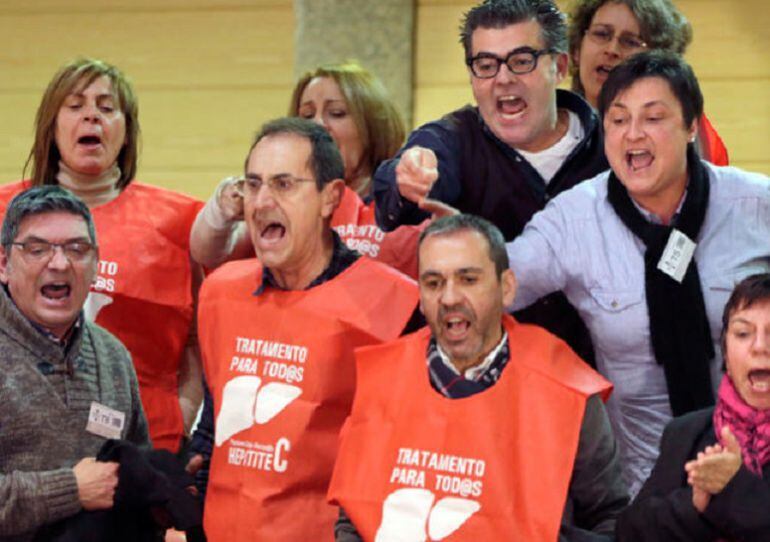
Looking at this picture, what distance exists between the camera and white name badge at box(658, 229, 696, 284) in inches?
120

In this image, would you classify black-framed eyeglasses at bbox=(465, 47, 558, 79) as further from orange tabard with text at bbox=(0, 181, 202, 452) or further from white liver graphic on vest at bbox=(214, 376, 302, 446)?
orange tabard with text at bbox=(0, 181, 202, 452)

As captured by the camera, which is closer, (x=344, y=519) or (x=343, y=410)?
(x=344, y=519)

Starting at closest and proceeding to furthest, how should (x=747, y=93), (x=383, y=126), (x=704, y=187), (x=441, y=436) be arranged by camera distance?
(x=441, y=436), (x=704, y=187), (x=383, y=126), (x=747, y=93)

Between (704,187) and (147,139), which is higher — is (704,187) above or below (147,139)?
below

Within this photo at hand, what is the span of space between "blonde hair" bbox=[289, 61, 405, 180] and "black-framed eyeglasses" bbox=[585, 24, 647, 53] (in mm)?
600

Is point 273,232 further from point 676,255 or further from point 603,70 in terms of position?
point 603,70

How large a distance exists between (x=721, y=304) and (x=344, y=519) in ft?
3.03

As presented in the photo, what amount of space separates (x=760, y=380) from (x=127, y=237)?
1848mm

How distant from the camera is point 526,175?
338cm

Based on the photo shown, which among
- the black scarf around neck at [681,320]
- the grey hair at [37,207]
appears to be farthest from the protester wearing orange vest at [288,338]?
the black scarf around neck at [681,320]

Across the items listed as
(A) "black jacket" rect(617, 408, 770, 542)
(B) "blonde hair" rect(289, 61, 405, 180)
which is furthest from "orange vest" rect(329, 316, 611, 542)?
(B) "blonde hair" rect(289, 61, 405, 180)

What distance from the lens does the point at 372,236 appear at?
3754mm

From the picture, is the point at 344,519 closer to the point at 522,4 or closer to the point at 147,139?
the point at 522,4

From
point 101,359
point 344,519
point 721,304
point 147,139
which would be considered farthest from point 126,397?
point 147,139
